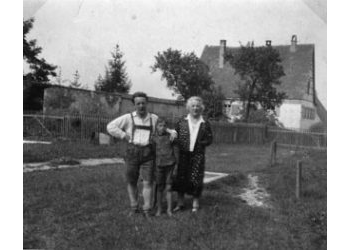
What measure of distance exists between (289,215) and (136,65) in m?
4.09

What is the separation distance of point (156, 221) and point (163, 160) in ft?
2.63

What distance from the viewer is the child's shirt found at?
16.9ft

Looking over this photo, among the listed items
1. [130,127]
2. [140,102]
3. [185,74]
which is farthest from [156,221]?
[185,74]

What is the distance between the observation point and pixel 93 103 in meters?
17.7

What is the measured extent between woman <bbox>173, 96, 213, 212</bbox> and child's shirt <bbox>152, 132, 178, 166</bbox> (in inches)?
9.4

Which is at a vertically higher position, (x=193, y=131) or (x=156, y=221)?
(x=193, y=131)

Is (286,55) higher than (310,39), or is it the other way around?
(286,55)

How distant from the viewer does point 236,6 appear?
19.0ft

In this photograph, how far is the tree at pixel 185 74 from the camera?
18.4 meters

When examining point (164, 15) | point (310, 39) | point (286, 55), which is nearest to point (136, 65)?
point (164, 15)

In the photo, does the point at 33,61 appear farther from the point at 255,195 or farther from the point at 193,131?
the point at 255,195

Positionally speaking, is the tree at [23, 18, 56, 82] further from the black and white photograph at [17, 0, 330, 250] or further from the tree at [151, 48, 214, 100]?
the tree at [151, 48, 214, 100]

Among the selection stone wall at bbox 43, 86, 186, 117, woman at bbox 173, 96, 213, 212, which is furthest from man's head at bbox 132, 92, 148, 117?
stone wall at bbox 43, 86, 186, 117
